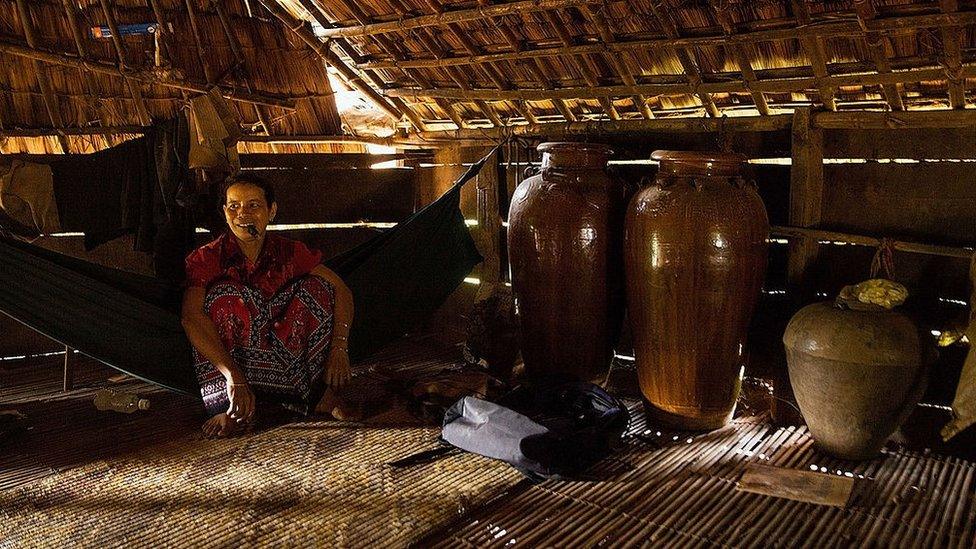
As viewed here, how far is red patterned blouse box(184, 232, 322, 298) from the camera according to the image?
268 centimetres

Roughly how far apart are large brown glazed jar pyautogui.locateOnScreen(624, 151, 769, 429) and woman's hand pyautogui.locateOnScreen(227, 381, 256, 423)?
1.46 metres

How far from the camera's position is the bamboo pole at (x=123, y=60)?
342 centimetres

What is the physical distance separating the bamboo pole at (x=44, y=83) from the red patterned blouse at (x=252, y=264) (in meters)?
1.43

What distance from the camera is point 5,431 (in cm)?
261

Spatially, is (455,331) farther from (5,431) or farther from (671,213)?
(5,431)

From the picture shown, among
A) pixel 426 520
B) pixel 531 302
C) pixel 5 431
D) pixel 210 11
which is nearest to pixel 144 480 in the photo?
pixel 5 431

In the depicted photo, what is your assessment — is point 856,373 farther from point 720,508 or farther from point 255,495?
point 255,495

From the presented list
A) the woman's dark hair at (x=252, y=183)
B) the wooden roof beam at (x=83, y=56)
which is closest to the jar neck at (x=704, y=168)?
the woman's dark hair at (x=252, y=183)

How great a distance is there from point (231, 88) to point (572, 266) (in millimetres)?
2127

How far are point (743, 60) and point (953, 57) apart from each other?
67cm

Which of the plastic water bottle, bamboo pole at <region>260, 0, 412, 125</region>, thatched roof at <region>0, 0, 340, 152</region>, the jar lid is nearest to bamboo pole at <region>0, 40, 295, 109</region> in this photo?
thatched roof at <region>0, 0, 340, 152</region>

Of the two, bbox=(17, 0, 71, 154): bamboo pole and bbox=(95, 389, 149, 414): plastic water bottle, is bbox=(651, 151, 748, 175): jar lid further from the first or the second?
bbox=(17, 0, 71, 154): bamboo pole

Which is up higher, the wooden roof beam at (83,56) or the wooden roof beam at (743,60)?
the wooden roof beam at (83,56)

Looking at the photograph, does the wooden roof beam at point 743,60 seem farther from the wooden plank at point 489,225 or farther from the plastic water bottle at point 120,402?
the plastic water bottle at point 120,402
